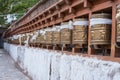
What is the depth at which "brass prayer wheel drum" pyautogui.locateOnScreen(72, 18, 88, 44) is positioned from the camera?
18.4ft

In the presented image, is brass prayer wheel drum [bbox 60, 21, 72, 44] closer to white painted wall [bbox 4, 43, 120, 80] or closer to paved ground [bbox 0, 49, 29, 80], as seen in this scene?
white painted wall [bbox 4, 43, 120, 80]

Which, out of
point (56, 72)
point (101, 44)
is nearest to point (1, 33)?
point (56, 72)

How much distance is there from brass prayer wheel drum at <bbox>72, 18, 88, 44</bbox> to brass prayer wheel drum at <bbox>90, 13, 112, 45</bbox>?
803 millimetres

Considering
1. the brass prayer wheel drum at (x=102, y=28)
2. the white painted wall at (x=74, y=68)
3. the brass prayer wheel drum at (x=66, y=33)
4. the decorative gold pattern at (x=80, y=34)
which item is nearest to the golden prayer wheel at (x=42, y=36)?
the white painted wall at (x=74, y=68)

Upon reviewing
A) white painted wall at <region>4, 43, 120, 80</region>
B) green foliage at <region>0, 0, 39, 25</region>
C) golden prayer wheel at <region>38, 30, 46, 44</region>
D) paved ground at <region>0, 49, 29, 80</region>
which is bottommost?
paved ground at <region>0, 49, 29, 80</region>

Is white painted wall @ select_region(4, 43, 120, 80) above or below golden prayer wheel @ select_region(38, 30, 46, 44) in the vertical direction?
below

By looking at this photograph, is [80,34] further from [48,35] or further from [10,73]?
[10,73]

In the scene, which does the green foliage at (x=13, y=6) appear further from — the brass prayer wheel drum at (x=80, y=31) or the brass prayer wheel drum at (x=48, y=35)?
the brass prayer wheel drum at (x=80, y=31)

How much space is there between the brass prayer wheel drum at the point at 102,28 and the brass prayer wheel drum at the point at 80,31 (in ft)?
2.64

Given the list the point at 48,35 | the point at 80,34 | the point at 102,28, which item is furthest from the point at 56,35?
the point at 102,28

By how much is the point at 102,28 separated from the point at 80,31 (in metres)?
1.10

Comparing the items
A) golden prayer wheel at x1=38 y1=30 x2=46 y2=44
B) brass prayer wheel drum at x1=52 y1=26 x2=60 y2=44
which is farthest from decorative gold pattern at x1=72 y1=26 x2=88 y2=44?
golden prayer wheel at x1=38 y1=30 x2=46 y2=44

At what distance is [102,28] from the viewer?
4.63 meters

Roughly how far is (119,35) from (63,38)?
3064 millimetres
